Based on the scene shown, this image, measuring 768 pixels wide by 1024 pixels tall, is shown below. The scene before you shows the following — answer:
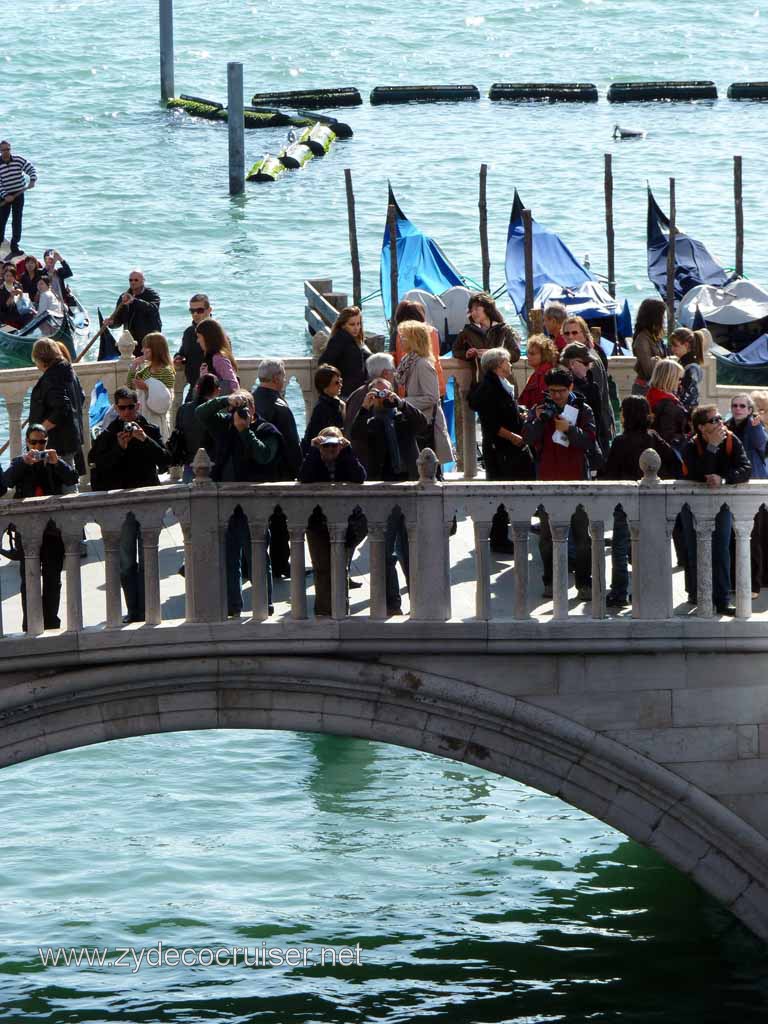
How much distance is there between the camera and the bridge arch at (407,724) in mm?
10148

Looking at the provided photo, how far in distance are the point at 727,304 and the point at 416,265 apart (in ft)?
14.4

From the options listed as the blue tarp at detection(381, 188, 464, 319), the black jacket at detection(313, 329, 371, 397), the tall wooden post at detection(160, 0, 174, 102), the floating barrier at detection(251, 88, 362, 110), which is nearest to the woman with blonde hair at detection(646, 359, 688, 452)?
the black jacket at detection(313, 329, 371, 397)

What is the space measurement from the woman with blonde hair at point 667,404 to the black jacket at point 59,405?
3249mm

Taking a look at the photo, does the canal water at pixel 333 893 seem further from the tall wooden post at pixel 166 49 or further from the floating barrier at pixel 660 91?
the floating barrier at pixel 660 91

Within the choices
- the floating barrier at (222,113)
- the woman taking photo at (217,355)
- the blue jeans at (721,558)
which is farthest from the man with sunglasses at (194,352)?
the floating barrier at (222,113)

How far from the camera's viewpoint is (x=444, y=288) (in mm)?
27672

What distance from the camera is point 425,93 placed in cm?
5034

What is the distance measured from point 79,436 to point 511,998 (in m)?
4.08

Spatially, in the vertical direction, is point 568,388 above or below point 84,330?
below

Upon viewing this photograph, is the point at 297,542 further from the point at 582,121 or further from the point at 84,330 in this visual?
the point at 582,121

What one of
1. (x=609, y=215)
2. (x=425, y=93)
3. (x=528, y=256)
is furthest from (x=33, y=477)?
(x=425, y=93)

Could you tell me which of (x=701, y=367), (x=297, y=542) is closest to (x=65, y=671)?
(x=297, y=542)

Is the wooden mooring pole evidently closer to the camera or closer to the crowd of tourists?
the crowd of tourists

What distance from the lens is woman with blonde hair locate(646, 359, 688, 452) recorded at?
10.8 metres
